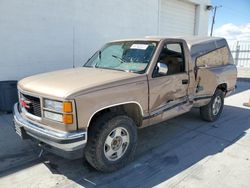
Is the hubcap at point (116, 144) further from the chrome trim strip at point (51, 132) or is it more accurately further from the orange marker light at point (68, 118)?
the orange marker light at point (68, 118)

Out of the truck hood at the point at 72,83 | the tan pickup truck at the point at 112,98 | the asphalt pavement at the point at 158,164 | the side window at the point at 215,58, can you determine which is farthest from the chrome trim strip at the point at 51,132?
the side window at the point at 215,58

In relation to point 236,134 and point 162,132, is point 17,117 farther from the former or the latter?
point 236,134

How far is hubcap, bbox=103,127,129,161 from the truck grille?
1023mm

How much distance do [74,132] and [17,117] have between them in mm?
1170

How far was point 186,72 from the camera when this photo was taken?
440cm

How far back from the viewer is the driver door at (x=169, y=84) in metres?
3.70

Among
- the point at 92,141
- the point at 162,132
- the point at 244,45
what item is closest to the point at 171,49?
the point at 162,132

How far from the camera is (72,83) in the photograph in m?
3.04

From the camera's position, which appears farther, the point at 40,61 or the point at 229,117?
the point at 40,61

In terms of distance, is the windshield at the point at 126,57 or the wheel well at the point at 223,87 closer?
the windshield at the point at 126,57

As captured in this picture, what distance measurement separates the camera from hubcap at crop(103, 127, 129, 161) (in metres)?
3.26

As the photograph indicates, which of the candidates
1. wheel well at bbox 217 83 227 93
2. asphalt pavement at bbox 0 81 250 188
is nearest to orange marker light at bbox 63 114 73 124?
asphalt pavement at bbox 0 81 250 188

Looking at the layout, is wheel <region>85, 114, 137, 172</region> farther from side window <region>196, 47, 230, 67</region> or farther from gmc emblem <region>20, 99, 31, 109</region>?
side window <region>196, 47, 230, 67</region>

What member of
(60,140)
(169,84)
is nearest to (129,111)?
(169,84)
